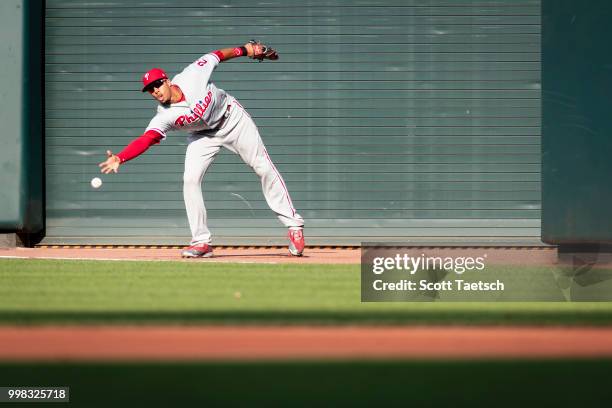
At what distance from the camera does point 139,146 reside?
34.5 ft

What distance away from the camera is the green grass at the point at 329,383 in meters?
4.32

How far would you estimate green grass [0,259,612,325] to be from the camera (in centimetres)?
682

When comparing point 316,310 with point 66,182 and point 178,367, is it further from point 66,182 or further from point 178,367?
point 66,182

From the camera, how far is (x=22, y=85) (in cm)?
1330

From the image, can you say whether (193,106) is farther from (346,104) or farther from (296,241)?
(346,104)

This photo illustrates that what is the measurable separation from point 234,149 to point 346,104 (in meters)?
2.70

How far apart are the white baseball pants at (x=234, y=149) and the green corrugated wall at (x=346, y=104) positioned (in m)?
2.46

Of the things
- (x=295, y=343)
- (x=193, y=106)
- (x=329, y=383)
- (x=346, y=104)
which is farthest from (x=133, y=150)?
(x=329, y=383)

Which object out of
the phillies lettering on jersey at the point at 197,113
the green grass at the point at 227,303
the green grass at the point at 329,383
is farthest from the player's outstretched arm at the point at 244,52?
the green grass at the point at 329,383

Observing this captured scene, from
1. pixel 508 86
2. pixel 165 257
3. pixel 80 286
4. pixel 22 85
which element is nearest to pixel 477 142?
pixel 508 86

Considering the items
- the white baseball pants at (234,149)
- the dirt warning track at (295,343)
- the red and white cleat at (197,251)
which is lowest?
the dirt warning track at (295,343)

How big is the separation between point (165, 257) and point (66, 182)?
263 centimetres

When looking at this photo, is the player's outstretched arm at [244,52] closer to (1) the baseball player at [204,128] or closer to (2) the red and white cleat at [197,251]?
(1) the baseball player at [204,128]

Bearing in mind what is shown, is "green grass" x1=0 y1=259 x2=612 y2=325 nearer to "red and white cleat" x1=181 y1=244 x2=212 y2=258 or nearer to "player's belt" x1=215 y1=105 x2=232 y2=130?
"red and white cleat" x1=181 y1=244 x2=212 y2=258
